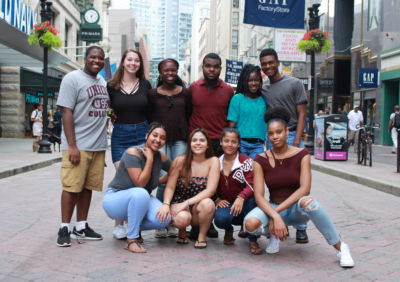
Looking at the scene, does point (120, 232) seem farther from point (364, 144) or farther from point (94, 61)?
point (364, 144)

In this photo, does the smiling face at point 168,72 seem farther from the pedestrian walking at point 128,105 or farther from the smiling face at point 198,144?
the smiling face at point 198,144

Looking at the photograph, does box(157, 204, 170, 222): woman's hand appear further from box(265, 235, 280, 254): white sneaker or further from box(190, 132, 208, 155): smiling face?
box(265, 235, 280, 254): white sneaker

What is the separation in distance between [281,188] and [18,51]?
18.0m

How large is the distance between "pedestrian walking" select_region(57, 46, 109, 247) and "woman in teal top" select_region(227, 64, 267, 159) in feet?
4.35

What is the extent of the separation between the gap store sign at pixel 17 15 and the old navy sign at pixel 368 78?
41.8ft

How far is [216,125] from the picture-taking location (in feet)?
17.8

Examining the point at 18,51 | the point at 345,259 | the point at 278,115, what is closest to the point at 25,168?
the point at 278,115

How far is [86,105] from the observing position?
508 cm


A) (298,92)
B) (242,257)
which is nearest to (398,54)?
(298,92)

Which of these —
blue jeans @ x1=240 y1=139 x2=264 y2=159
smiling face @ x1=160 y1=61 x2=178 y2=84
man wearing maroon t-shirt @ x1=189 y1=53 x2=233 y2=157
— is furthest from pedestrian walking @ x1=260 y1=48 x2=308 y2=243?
smiling face @ x1=160 y1=61 x2=178 y2=84

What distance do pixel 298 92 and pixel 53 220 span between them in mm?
3357

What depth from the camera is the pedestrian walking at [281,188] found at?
14.8 feet

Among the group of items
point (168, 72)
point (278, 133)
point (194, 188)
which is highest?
point (168, 72)

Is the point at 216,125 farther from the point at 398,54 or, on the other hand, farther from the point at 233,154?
the point at 398,54
